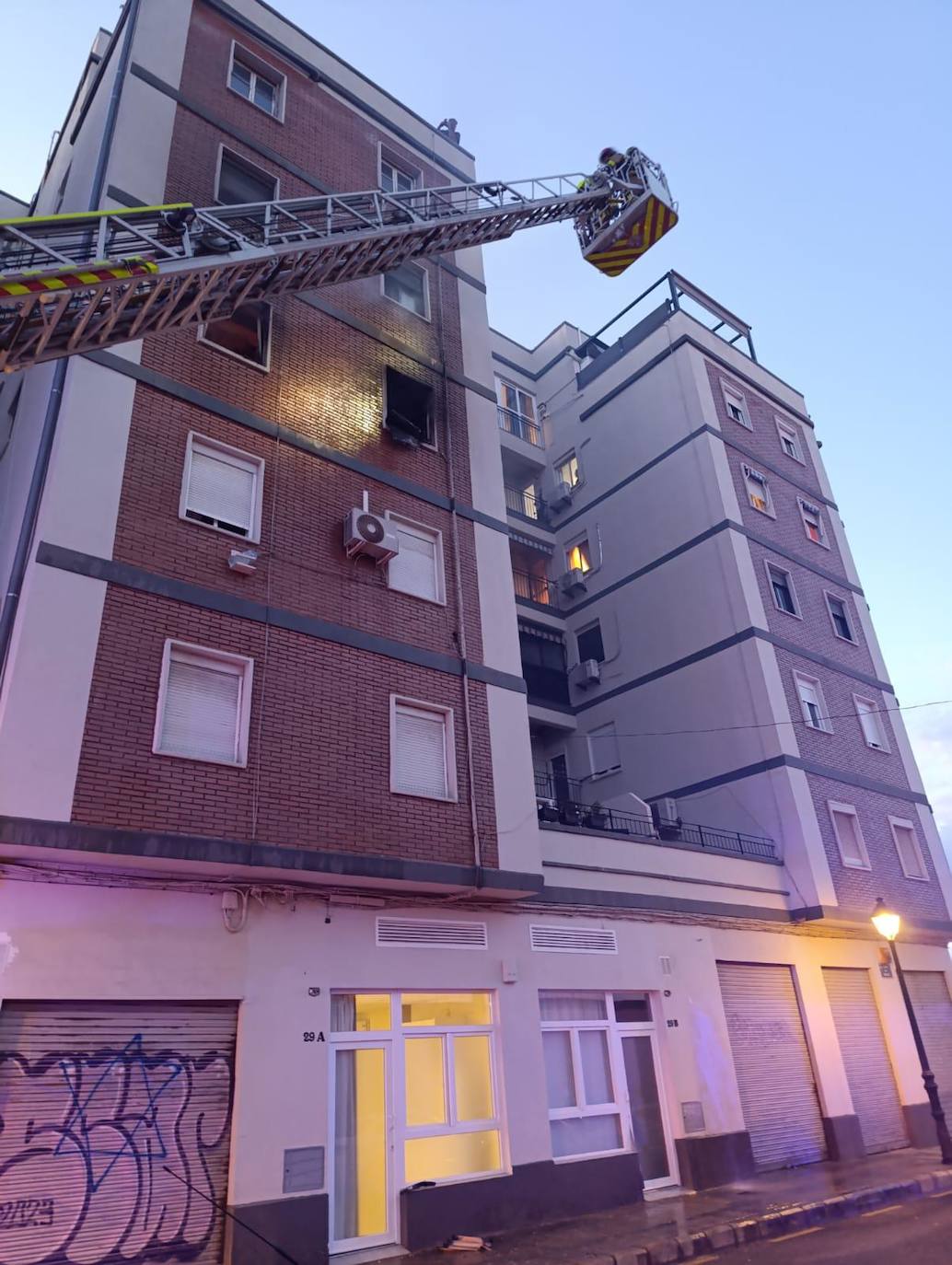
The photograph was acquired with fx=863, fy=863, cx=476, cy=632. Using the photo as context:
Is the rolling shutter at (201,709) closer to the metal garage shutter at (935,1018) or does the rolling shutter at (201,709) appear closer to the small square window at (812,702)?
the small square window at (812,702)

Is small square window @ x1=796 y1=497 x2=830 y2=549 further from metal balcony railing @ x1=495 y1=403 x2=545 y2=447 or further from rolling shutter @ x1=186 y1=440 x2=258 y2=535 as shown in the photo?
rolling shutter @ x1=186 y1=440 x2=258 y2=535

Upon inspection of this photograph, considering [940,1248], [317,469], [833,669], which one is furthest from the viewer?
[833,669]

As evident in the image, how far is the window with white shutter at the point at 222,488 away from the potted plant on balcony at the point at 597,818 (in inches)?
356

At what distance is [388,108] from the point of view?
18.3m

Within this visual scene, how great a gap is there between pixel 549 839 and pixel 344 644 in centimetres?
480

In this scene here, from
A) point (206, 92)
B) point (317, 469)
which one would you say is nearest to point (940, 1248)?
point (317, 469)

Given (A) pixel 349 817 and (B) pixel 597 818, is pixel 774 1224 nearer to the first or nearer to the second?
(A) pixel 349 817

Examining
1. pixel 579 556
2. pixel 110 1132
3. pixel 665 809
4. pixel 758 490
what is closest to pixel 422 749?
pixel 110 1132

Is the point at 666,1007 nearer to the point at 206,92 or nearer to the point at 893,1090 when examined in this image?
the point at 893,1090

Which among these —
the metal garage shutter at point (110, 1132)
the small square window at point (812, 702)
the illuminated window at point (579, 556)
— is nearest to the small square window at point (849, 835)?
the small square window at point (812, 702)

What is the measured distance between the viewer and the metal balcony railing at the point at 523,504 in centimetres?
2700

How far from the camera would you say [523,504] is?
2770cm

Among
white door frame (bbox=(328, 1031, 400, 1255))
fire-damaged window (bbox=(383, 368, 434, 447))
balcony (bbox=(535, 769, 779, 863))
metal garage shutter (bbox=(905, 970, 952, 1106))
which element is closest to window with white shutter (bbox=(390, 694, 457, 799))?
white door frame (bbox=(328, 1031, 400, 1255))

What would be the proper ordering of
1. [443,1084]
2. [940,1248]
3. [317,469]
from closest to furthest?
[940,1248] → [443,1084] → [317,469]
